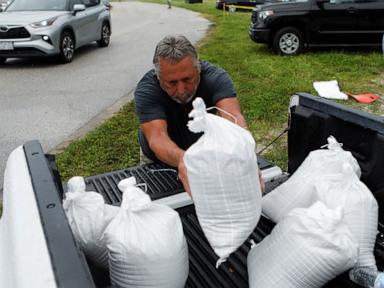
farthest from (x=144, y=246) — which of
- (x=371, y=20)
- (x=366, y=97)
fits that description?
(x=371, y=20)

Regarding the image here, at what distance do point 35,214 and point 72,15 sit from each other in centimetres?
886

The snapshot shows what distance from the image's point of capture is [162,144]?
2.32 m

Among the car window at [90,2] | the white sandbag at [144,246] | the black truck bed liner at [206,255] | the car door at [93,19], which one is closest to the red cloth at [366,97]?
the black truck bed liner at [206,255]

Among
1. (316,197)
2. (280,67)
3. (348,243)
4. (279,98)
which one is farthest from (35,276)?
(280,67)

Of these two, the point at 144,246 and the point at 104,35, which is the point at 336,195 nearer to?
the point at 144,246

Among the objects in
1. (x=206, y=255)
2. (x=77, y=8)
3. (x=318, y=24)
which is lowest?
(x=206, y=255)

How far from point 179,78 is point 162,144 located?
348 millimetres

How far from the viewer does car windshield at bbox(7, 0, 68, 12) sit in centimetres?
942

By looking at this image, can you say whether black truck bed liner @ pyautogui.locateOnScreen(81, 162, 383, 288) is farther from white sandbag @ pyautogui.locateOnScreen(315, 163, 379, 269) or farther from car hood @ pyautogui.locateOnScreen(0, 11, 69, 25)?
car hood @ pyautogui.locateOnScreen(0, 11, 69, 25)

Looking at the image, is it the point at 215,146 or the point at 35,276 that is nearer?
the point at 35,276

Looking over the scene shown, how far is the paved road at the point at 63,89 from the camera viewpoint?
210 inches

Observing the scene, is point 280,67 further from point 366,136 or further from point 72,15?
point 366,136

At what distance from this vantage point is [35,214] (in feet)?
4.12

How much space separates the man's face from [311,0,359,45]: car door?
22.8 ft
